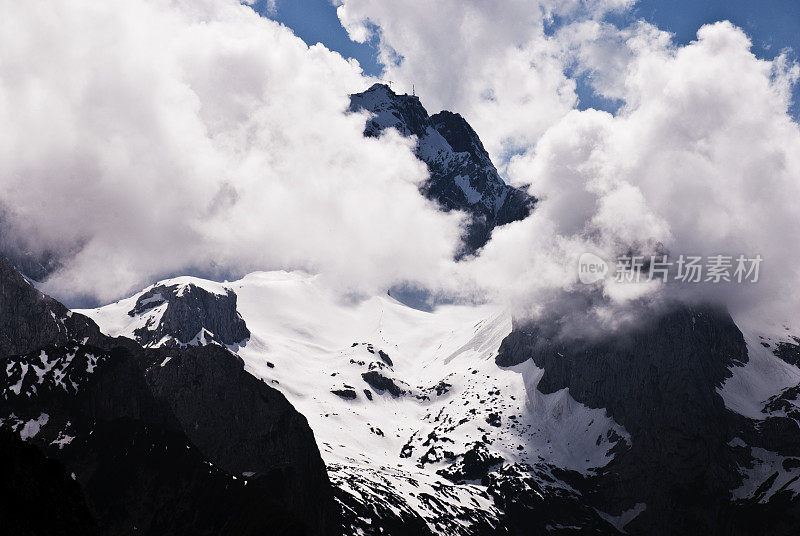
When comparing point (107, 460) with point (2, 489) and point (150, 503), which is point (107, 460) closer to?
point (150, 503)

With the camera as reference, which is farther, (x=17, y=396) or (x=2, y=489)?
(x=17, y=396)

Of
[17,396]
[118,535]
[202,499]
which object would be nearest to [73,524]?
[118,535]

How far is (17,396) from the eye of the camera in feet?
647

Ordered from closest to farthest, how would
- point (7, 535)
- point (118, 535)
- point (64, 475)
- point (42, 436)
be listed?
1. point (7, 535)
2. point (64, 475)
3. point (118, 535)
4. point (42, 436)

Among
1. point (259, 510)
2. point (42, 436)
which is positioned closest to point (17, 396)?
point (42, 436)

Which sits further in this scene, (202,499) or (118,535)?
(202,499)

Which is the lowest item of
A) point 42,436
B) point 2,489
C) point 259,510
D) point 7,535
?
point 7,535

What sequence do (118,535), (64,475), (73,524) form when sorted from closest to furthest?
(73,524) < (64,475) < (118,535)

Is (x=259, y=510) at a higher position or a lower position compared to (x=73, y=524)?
higher

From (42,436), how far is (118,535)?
3393cm

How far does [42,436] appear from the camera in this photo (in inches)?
7485

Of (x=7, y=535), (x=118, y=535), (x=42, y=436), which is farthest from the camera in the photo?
(x=42, y=436)

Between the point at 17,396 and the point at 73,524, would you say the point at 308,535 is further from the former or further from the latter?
the point at 73,524

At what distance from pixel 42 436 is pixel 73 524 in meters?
138
